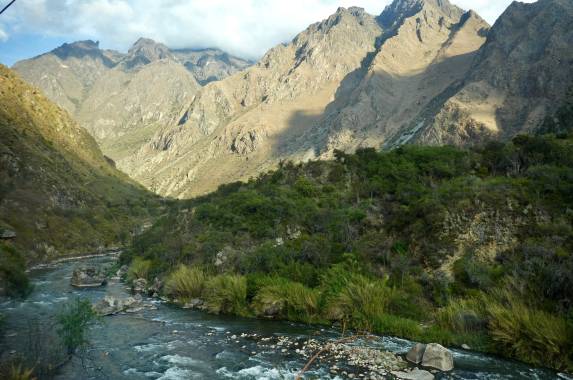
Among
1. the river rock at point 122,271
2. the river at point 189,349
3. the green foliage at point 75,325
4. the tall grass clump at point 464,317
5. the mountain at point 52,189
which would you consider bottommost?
the river at point 189,349

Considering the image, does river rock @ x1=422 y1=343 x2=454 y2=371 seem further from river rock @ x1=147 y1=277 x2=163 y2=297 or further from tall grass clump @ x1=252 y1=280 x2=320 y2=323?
river rock @ x1=147 y1=277 x2=163 y2=297

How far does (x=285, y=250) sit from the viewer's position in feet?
131

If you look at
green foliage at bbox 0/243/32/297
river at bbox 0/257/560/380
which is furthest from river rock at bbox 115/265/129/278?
river at bbox 0/257/560/380

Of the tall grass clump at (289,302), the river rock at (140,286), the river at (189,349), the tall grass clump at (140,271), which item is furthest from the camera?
the tall grass clump at (140,271)

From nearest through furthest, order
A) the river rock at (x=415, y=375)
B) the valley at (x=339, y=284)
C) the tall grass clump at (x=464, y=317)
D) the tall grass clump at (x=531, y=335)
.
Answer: the river rock at (x=415, y=375), the tall grass clump at (x=531, y=335), the valley at (x=339, y=284), the tall grass clump at (x=464, y=317)

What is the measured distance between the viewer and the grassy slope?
24.7m

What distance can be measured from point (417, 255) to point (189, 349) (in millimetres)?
19259

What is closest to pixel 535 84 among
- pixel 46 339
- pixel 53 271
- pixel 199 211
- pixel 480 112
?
pixel 480 112

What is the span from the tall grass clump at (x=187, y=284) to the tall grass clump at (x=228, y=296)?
9.91 ft

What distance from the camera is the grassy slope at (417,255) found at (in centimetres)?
2473

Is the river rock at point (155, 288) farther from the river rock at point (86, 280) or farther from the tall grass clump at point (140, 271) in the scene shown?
the river rock at point (86, 280)

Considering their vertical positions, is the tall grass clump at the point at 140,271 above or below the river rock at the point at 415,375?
above

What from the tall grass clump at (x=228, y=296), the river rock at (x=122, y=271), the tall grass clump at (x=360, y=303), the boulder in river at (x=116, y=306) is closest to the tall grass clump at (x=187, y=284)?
the tall grass clump at (x=228, y=296)

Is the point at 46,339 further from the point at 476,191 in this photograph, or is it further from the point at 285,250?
the point at 476,191
